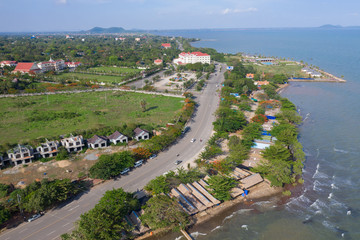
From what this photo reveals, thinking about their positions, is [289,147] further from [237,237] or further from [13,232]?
[13,232]

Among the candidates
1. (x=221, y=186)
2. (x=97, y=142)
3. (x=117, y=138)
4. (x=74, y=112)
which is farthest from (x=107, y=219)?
(x=74, y=112)

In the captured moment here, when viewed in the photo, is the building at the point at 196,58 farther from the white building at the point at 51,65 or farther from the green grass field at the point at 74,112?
→ the green grass field at the point at 74,112

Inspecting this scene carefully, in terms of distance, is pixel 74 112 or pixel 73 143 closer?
pixel 73 143

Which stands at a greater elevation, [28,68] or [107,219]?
[28,68]

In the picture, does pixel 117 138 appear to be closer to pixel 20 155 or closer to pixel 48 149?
pixel 48 149

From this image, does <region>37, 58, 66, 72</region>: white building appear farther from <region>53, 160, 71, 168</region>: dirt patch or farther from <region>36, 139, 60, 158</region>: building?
<region>53, 160, 71, 168</region>: dirt patch

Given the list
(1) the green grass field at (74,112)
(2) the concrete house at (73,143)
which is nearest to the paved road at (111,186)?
(1) the green grass field at (74,112)

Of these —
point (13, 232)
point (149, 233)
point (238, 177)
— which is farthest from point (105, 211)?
point (238, 177)

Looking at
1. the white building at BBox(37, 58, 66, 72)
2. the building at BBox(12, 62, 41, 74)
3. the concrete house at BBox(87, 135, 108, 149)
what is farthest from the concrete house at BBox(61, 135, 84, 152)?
the white building at BBox(37, 58, 66, 72)
